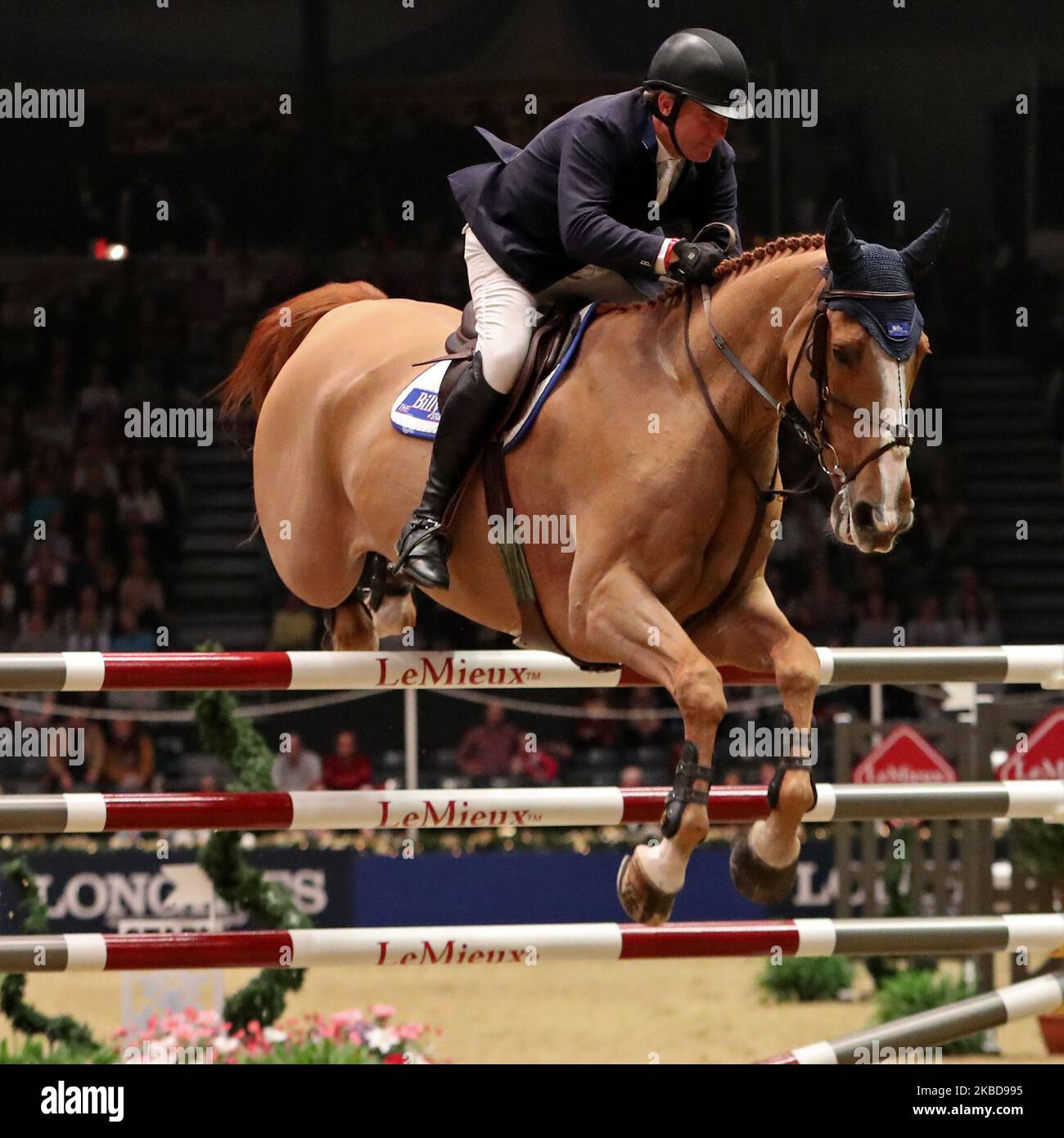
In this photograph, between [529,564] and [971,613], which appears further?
[971,613]

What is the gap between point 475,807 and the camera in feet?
14.0

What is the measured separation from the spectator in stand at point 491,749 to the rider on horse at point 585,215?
6110mm

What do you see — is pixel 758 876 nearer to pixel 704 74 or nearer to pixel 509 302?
pixel 509 302

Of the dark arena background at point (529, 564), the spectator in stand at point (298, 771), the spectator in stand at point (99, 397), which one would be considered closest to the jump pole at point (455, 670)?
the dark arena background at point (529, 564)

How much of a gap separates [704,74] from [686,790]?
1549mm

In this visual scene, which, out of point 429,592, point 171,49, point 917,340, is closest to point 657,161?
point 917,340

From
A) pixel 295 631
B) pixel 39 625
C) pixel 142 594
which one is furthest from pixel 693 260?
pixel 142 594

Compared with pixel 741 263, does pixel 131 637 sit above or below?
below

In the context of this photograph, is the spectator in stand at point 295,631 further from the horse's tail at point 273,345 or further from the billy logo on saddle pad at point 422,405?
the billy logo on saddle pad at point 422,405

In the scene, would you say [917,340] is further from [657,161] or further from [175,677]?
[175,677]

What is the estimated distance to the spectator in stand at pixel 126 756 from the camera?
10266mm

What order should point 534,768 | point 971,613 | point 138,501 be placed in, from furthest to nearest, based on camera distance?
point 138,501 → point 971,613 → point 534,768

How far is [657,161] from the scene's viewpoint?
416 cm

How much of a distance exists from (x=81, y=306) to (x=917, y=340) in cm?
1104
